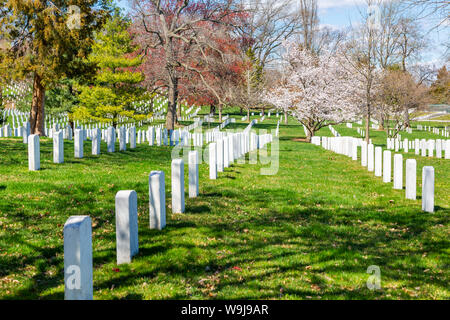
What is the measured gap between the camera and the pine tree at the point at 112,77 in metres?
27.9

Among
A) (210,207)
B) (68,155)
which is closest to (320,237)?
(210,207)

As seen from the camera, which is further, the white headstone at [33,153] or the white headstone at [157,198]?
the white headstone at [33,153]

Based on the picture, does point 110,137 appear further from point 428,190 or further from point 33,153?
point 428,190

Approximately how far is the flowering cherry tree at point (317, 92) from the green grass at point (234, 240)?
24066 mm

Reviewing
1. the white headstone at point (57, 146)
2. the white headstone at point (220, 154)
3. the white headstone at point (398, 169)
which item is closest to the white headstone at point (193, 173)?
the white headstone at point (220, 154)

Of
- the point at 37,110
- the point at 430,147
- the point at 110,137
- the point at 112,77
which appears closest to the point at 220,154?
the point at 110,137

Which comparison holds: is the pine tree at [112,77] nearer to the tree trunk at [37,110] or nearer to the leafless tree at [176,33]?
the leafless tree at [176,33]

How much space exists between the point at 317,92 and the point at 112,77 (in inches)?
673

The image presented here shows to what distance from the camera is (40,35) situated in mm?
20750

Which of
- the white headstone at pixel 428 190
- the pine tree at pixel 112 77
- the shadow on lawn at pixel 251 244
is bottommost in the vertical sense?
the shadow on lawn at pixel 251 244

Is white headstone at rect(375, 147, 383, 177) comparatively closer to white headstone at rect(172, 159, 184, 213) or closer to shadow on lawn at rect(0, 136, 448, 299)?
shadow on lawn at rect(0, 136, 448, 299)

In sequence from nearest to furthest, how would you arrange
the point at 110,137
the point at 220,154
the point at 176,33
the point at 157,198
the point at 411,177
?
the point at 157,198 → the point at 411,177 → the point at 220,154 → the point at 110,137 → the point at 176,33

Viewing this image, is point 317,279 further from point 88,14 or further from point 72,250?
point 88,14

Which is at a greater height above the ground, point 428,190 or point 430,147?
point 430,147
